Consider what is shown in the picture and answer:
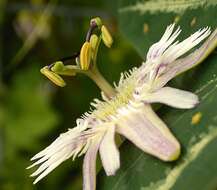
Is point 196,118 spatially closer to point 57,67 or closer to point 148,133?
point 148,133

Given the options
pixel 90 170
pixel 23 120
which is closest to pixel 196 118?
pixel 90 170

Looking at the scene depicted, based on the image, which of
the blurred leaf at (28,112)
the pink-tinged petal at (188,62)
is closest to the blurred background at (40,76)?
the blurred leaf at (28,112)

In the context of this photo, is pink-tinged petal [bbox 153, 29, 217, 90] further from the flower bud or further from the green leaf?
the flower bud

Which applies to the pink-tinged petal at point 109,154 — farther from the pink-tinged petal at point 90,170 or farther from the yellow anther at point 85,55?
the yellow anther at point 85,55

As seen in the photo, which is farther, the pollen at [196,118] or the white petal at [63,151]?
the white petal at [63,151]

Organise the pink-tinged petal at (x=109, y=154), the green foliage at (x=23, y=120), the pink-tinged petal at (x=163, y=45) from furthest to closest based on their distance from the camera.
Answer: the green foliage at (x=23, y=120) < the pink-tinged petal at (x=163, y=45) < the pink-tinged petal at (x=109, y=154)

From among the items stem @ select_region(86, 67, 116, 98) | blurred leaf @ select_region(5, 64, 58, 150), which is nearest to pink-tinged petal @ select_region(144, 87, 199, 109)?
stem @ select_region(86, 67, 116, 98)
